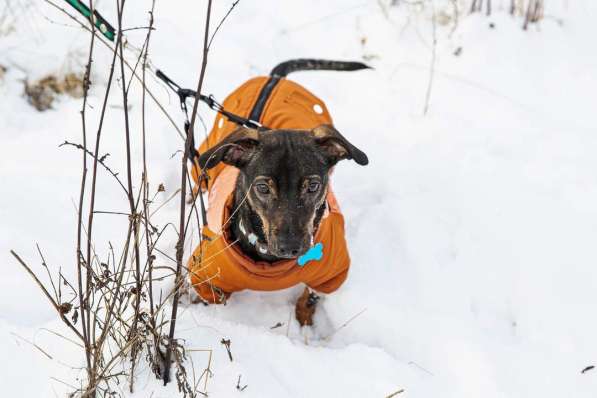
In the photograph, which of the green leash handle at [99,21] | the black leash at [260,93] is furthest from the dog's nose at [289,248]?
the green leash handle at [99,21]

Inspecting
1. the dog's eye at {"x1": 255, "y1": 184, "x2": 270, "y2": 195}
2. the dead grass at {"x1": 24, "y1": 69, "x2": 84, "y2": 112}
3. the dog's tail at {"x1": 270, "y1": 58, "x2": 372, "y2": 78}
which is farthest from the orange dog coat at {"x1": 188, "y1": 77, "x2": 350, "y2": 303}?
the dead grass at {"x1": 24, "y1": 69, "x2": 84, "y2": 112}

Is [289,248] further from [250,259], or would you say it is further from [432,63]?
[432,63]

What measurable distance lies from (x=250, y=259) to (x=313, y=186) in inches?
21.7

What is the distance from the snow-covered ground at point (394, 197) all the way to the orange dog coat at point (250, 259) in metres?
0.23

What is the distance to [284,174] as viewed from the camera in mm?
2697

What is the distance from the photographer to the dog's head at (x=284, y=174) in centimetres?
262

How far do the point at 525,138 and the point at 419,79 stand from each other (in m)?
1.21

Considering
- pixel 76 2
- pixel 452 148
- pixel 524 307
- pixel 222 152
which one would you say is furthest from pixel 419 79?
pixel 76 2

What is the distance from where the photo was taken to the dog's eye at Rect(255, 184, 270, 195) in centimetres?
271

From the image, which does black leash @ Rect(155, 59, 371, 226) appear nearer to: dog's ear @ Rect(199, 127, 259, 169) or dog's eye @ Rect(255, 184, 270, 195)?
dog's ear @ Rect(199, 127, 259, 169)

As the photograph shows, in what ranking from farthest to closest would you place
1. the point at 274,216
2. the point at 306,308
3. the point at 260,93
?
the point at 260,93, the point at 306,308, the point at 274,216

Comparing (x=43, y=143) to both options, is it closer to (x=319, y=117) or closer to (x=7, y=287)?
(x=7, y=287)

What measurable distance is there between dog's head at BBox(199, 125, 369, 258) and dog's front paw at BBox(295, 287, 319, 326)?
2.33ft

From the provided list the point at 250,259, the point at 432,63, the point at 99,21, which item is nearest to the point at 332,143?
the point at 250,259
